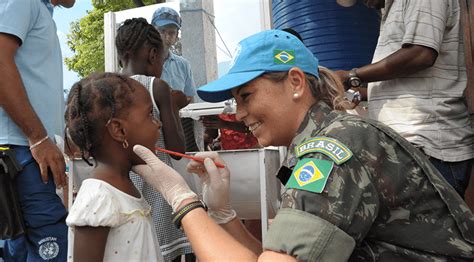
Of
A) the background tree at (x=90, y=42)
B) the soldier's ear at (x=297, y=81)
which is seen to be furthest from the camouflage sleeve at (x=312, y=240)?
the background tree at (x=90, y=42)

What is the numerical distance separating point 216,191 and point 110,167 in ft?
1.38

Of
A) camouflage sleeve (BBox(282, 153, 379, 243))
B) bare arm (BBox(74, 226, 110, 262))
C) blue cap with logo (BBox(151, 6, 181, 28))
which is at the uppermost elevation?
blue cap with logo (BBox(151, 6, 181, 28))

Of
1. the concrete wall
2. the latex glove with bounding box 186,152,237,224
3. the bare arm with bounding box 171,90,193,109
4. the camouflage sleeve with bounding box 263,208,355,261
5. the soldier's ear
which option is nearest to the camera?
the camouflage sleeve with bounding box 263,208,355,261

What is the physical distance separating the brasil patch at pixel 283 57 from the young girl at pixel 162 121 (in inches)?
39.3

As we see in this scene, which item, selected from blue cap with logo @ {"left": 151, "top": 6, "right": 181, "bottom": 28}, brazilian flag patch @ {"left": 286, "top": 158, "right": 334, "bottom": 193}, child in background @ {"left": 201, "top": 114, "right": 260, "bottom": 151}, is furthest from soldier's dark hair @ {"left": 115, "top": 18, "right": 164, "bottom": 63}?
brazilian flag patch @ {"left": 286, "top": 158, "right": 334, "bottom": 193}

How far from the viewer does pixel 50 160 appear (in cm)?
198

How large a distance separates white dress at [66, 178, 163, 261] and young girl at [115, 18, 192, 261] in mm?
420

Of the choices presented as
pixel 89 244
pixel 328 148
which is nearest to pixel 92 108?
pixel 89 244

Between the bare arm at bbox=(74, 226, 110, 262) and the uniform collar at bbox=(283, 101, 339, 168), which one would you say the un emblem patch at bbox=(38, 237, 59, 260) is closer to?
the bare arm at bbox=(74, 226, 110, 262)

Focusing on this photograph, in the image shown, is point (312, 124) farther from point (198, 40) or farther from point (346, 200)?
point (198, 40)

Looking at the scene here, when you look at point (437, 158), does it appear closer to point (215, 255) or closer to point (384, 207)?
point (384, 207)

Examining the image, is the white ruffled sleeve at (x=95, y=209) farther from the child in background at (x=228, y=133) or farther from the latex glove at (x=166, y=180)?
the child in background at (x=228, y=133)

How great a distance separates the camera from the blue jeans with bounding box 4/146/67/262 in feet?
6.37

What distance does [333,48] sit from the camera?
354 cm
